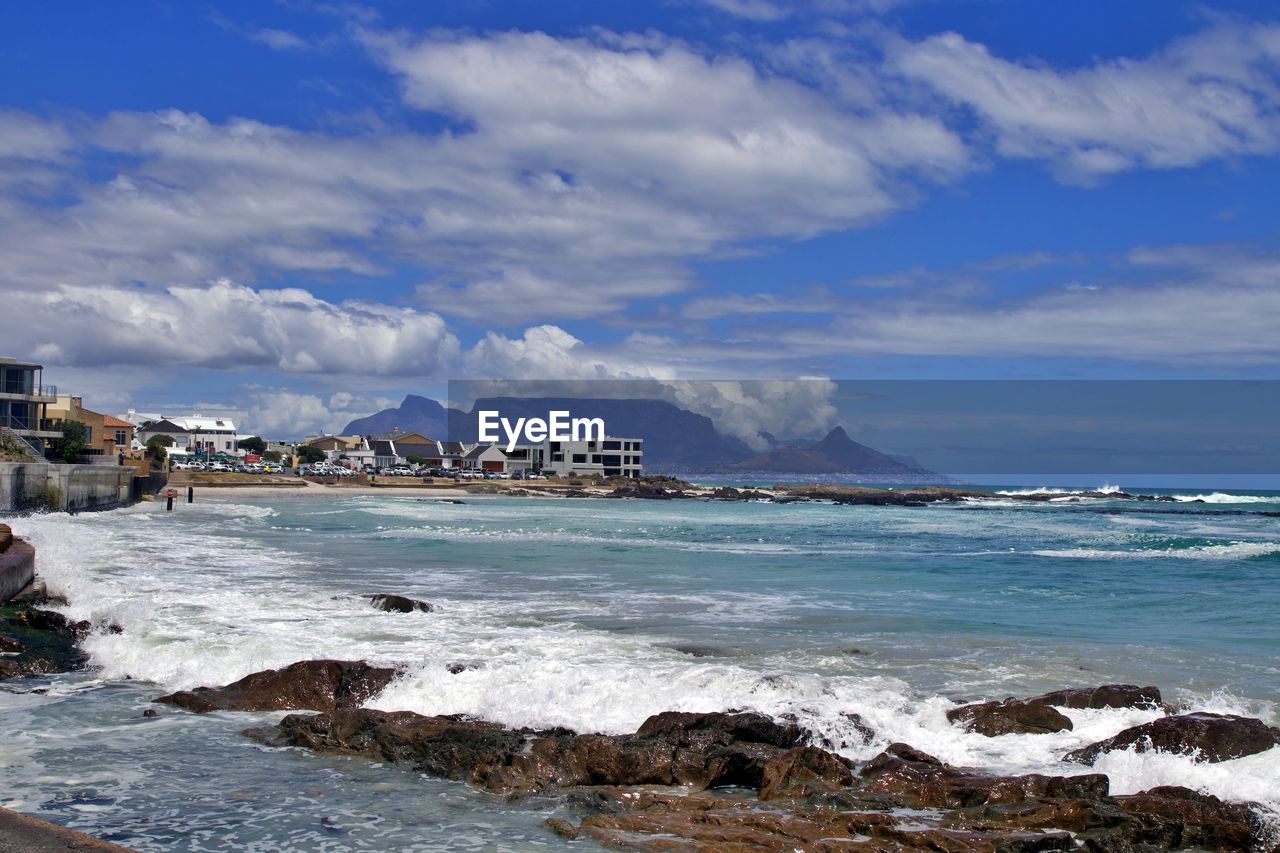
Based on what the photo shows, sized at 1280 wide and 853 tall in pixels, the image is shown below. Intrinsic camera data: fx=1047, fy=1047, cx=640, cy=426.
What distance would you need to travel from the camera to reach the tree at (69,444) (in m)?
57.4

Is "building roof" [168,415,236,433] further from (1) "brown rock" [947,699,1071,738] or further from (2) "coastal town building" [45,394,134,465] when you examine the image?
(1) "brown rock" [947,699,1071,738]

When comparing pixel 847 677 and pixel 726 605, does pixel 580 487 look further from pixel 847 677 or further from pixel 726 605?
pixel 847 677

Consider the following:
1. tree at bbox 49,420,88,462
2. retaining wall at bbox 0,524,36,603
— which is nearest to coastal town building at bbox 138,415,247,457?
tree at bbox 49,420,88,462

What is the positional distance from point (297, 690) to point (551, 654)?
3352 millimetres

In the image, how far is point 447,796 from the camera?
793 centimetres

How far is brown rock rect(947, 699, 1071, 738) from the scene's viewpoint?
9.76m

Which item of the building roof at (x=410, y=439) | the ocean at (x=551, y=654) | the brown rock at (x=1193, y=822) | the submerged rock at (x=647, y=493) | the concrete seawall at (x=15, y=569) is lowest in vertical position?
the submerged rock at (x=647, y=493)

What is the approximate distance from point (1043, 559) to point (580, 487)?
243 feet

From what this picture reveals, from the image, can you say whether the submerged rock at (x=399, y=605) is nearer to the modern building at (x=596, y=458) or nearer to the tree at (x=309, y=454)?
the modern building at (x=596, y=458)

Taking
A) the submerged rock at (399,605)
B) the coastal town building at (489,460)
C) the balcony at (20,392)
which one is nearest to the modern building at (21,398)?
the balcony at (20,392)

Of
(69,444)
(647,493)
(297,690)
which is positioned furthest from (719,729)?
(647,493)

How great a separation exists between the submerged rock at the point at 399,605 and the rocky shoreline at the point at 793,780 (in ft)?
20.1

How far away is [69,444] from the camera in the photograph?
59906mm

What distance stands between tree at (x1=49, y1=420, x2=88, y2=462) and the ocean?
28.1m
